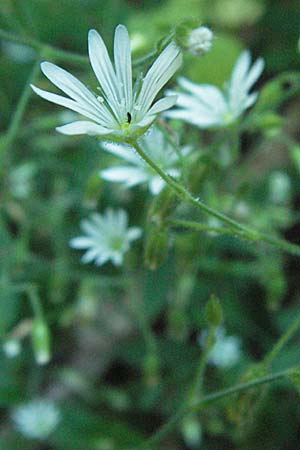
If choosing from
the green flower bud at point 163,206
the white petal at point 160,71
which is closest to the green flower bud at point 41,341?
the green flower bud at point 163,206

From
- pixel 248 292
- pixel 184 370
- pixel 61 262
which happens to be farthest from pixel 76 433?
pixel 248 292

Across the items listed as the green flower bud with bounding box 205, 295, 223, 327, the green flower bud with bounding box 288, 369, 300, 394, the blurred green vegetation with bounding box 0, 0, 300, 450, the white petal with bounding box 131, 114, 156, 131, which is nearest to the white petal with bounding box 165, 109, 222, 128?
the blurred green vegetation with bounding box 0, 0, 300, 450

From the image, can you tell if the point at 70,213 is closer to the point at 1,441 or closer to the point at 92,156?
the point at 92,156

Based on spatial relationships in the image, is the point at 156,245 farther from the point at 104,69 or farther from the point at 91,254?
the point at 91,254

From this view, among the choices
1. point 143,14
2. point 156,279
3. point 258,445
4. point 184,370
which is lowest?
point 258,445

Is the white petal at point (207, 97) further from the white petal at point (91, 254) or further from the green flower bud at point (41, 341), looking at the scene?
the green flower bud at point (41, 341)
